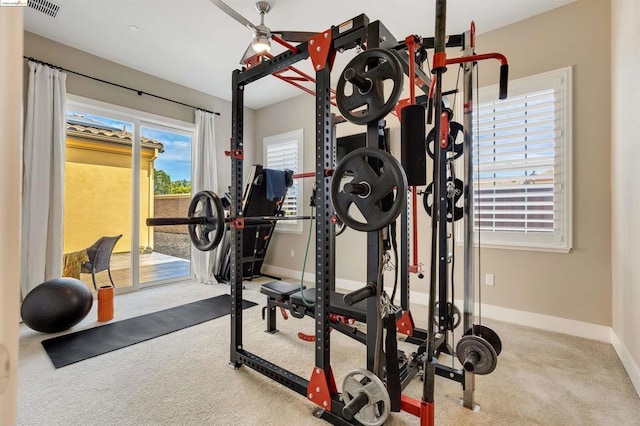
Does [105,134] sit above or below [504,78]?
above

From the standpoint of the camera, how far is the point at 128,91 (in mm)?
3971

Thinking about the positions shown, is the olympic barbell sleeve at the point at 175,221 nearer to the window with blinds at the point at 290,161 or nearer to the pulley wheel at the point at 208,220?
the pulley wheel at the point at 208,220

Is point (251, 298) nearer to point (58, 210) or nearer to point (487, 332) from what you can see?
point (58, 210)

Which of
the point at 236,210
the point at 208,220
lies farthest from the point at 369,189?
the point at 236,210

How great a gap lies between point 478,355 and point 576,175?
2.13 m

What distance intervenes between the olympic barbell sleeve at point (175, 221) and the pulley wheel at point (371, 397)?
47.8 inches

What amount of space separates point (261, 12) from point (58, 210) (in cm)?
304

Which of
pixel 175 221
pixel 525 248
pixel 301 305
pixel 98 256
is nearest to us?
pixel 175 221

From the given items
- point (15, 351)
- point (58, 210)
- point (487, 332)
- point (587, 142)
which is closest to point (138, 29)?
point (58, 210)

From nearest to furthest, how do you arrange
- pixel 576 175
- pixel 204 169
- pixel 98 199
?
1. pixel 576 175
2. pixel 98 199
3. pixel 204 169

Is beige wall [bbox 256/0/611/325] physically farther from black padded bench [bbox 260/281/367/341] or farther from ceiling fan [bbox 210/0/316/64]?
ceiling fan [bbox 210/0/316/64]

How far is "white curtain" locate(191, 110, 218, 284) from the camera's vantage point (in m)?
4.56

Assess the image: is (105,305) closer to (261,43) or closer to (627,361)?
(261,43)

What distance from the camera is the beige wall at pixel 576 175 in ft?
8.43
